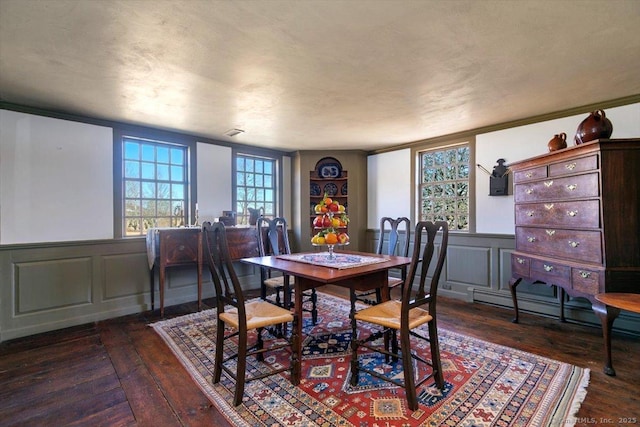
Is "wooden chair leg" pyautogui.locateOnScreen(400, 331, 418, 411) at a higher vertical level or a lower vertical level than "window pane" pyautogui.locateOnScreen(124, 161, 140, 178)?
lower

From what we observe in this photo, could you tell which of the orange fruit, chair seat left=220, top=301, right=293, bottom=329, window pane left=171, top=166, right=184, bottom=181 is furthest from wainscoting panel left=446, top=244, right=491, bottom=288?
window pane left=171, top=166, right=184, bottom=181

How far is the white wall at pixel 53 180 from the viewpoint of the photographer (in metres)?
2.95

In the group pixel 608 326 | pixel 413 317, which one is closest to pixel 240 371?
pixel 413 317

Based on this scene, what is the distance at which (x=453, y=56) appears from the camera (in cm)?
210

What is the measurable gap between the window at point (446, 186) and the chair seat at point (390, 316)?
105 inches

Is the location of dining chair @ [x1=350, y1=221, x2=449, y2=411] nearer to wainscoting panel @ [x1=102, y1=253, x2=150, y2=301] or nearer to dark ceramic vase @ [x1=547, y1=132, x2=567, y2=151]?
dark ceramic vase @ [x1=547, y1=132, x2=567, y2=151]

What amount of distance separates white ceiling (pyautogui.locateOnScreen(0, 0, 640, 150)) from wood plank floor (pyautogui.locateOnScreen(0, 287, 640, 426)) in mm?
2238

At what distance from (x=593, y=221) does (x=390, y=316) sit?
190 centimetres

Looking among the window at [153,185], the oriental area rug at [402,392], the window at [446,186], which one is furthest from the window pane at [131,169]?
the window at [446,186]

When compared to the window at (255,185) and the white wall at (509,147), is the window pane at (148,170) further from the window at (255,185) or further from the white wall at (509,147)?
the white wall at (509,147)

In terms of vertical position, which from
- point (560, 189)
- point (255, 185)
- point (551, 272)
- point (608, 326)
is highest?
point (255, 185)

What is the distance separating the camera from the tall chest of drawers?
232 cm

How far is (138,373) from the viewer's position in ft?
7.29

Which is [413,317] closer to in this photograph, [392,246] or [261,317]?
[261,317]
